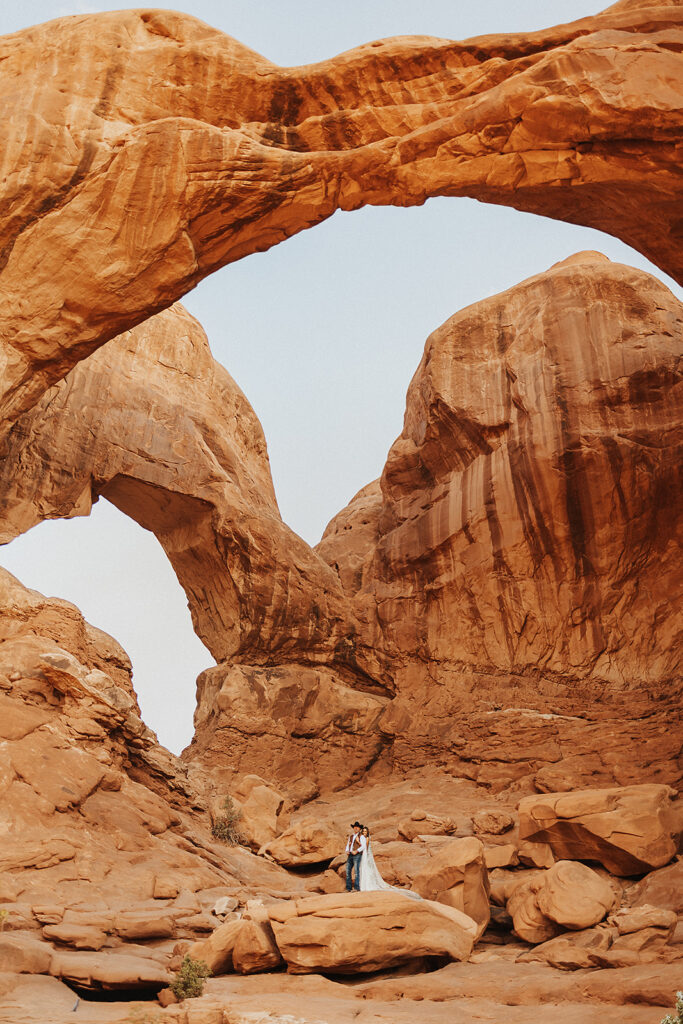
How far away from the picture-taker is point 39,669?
13836mm

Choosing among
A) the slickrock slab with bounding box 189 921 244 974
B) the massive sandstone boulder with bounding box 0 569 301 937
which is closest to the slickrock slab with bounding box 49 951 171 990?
the massive sandstone boulder with bounding box 0 569 301 937

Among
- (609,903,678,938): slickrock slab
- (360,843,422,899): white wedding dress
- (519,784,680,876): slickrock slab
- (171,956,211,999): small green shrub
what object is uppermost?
(519,784,680,876): slickrock slab

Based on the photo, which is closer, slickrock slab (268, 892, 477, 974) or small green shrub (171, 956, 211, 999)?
small green shrub (171, 956, 211, 999)

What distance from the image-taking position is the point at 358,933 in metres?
9.09

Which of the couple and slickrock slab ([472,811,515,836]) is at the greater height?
slickrock slab ([472,811,515,836])

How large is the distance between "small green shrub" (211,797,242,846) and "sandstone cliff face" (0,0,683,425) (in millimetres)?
7450

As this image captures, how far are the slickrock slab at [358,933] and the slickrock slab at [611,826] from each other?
3.43 metres

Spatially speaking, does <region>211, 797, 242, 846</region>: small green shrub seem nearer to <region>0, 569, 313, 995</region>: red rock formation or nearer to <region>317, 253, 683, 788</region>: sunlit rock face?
<region>0, 569, 313, 995</region>: red rock formation

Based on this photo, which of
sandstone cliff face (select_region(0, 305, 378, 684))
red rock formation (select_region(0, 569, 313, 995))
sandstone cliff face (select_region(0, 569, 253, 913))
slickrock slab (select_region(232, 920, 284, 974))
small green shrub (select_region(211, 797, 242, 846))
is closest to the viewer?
slickrock slab (select_region(232, 920, 284, 974))

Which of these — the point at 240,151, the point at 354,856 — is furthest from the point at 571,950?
the point at 240,151

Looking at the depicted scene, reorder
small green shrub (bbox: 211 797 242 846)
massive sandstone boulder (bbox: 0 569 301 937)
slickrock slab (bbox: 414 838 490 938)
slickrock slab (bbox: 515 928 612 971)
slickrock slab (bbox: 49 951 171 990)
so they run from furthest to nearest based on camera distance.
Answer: small green shrub (bbox: 211 797 242 846), slickrock slab (bbox: 414 838 490 938), massive sandstone boulder (bbox: 0 569 301 937), slickrock slab (bbox: 515 928 612 971), slickrock slab (bbox: 49 951 171 990)

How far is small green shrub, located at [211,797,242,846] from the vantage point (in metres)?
15.3

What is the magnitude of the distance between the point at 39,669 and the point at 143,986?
20.6ft

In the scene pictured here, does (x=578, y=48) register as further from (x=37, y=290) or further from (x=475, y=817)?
(x=475, y=817)
